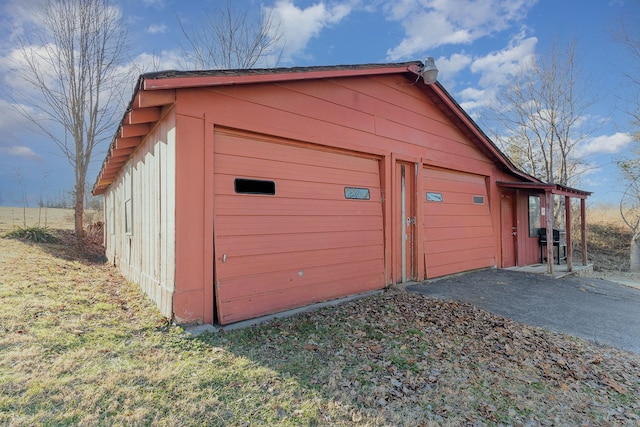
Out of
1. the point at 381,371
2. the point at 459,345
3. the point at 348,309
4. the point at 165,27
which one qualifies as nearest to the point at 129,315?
the point at 348,309

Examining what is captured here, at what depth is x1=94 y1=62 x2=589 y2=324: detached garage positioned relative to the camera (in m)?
3.91

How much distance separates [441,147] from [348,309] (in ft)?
15.5

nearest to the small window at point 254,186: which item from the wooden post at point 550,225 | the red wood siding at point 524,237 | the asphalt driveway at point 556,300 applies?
the asphalt driveway at point 556,300

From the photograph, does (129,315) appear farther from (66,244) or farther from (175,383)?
(66,244)

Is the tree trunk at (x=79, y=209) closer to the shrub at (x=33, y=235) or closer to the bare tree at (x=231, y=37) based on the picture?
the shrub at (x=33, y=235)

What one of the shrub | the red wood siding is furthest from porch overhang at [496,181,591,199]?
the shrub

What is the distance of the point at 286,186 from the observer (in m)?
4.76

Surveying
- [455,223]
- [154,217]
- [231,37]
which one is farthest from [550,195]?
[231,37]

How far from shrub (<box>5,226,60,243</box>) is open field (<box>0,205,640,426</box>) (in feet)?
27.9

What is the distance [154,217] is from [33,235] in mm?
10303

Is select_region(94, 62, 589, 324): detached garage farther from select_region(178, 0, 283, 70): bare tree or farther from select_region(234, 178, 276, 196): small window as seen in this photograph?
select_region(178, 0, 283, 70): bare tree

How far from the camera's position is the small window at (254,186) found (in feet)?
14.2

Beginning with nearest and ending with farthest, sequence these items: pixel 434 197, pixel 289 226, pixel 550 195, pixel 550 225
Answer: pixel 289 226 → pixel 434 197 → pixel 550 225 → pixel 550 195

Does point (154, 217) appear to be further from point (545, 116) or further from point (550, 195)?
point (545, 116)
